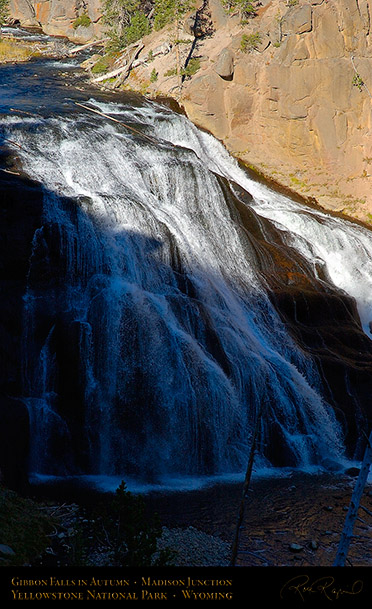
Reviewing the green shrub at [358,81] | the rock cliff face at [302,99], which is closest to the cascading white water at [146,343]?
the rock cliff face at [302,99]

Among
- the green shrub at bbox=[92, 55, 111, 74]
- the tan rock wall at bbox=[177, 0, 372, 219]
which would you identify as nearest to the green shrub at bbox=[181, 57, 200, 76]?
the tan rock wall at bbox=[177, 0, 372, 219]

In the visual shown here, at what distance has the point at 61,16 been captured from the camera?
60.1m

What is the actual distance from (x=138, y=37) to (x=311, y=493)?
33.4m

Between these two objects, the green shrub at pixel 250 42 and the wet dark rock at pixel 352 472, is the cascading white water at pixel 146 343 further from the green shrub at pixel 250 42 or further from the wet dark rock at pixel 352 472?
the green shrub at pixel 250 42

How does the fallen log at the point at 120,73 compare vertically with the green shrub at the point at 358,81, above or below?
above

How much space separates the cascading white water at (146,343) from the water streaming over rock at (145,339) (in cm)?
4

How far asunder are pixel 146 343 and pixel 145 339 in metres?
0.12

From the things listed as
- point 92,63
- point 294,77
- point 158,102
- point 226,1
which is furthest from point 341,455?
point 92,63

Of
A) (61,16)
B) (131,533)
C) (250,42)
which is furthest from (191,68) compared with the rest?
(61,16)

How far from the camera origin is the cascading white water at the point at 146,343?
15.5 meters

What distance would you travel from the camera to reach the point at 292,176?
1172 inches

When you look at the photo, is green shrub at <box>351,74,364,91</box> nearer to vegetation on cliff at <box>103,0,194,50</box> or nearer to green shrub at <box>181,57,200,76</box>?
green shrub at <box>181,57,200,76</box>

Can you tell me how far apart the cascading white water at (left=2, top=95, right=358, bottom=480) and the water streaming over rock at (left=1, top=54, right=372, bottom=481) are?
1.5 inches

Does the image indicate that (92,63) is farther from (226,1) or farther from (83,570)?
(83,570)
